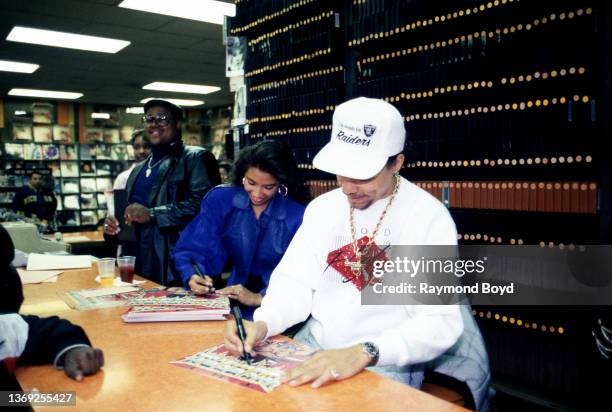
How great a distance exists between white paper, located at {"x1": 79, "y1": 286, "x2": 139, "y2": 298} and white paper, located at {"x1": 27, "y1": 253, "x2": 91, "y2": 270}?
73 cm

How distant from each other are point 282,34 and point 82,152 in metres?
10.4

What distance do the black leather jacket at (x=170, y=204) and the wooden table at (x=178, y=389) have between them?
5.35 feet

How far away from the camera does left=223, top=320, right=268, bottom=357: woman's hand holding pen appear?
1.39m

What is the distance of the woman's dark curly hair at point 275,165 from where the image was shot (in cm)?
240

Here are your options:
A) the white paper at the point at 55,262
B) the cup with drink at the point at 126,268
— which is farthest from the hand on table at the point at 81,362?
the white paper at the point at 55,262

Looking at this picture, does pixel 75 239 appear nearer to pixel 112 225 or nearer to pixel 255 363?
pixel 112 225

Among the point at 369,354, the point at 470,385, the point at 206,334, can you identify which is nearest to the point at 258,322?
the point at 206,334

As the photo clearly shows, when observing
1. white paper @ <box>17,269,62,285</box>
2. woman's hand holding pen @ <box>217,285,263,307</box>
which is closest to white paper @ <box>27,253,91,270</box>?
white paper @ <box>17,269,62,285</box>

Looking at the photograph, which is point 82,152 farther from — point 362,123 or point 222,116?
point 362,123

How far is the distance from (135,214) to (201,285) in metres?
1.18

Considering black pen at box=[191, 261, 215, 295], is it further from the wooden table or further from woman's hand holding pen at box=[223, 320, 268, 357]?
woman's hand holding pen at box=[223, 320, 268, 357]

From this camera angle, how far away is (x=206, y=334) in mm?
1637

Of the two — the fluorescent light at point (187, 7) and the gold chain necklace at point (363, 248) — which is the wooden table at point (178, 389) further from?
the fluorescent light at point (187, 7)

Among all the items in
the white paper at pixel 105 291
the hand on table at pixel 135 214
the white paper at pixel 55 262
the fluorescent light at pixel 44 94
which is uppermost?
the fluorescent light at pixel 44 94
